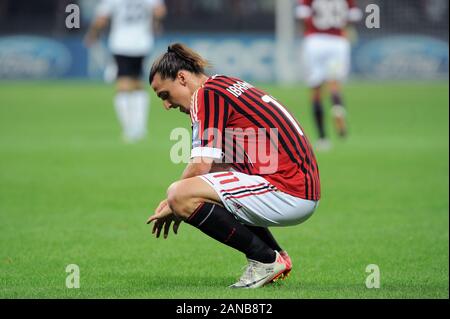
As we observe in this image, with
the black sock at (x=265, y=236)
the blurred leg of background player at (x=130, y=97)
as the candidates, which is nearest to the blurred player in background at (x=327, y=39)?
the blurred leg of background player at (x=130, y=97)

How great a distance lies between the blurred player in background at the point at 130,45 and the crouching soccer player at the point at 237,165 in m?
10.1

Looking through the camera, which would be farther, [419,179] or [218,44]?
[218,44]

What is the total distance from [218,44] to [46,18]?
632cm

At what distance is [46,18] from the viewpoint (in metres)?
31.1

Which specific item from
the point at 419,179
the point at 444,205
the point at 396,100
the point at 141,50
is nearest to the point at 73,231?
the point at 444,205

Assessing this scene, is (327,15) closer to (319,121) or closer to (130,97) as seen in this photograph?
(319,121)

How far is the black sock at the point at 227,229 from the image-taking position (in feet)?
19.9

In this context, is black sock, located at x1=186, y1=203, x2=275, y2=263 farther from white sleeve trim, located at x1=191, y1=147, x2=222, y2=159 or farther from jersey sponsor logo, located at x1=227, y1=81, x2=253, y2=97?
jersey sponsor logo, located at x1=227, y1=81, x2=253, y2=97

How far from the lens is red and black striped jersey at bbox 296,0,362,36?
1634 cm

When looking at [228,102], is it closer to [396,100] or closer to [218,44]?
[396,100]

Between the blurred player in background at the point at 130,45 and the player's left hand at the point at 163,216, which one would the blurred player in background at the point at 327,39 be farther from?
the player's left hand at the point at 163,216

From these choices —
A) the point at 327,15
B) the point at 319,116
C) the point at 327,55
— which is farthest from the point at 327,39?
the point at 319,116

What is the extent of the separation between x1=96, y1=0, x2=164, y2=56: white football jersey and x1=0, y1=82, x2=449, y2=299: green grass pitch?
65.2 inches

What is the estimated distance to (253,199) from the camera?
615 centimetres
